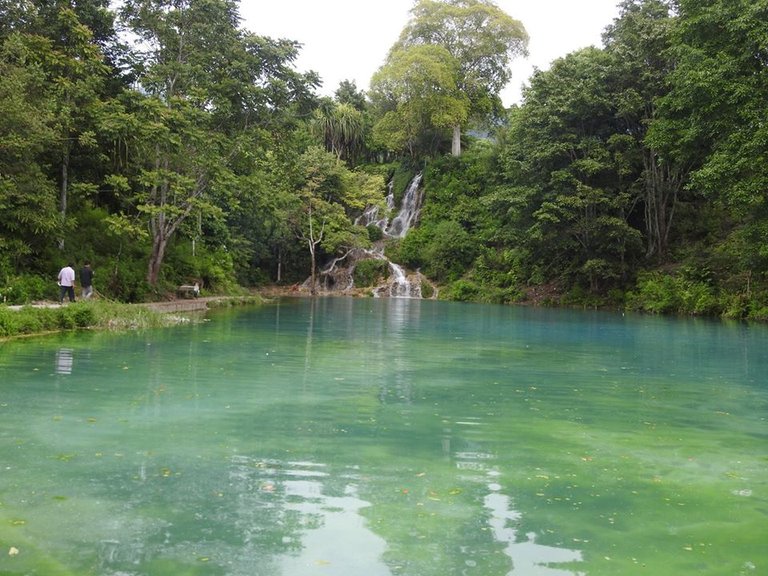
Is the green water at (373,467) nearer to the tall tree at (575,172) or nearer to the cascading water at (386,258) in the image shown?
the tall tree at (575,172)

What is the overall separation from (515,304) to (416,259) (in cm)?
1107

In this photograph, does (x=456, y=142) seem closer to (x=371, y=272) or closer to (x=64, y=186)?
(x=371, y=272)

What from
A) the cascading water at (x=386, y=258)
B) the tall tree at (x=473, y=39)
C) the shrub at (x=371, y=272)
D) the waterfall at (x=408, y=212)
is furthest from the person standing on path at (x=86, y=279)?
the tall tree at (x=473, y=39)

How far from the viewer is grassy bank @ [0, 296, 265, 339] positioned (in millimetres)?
14031

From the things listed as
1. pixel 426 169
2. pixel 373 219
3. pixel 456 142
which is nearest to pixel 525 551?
pixel 373 219

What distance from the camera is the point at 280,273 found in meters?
49.6

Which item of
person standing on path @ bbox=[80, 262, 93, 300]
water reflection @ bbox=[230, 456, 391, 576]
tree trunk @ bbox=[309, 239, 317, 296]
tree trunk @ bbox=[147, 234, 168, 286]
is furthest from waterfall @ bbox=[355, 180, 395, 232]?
water reflection @ bbox=[230, 456, 391, 576]

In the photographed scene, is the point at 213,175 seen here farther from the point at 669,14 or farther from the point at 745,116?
the point at 669,14

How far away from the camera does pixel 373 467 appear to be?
5.73 m

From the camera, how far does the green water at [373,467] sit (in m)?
3.98

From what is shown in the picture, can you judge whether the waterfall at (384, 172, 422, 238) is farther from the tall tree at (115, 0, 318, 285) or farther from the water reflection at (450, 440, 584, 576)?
the water reflection at (450, 440, 584, 576)

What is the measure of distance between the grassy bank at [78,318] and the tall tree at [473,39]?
37.8 metres

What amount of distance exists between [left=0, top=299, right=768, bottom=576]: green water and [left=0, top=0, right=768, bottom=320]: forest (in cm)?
1100

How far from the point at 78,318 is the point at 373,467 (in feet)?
40.9
